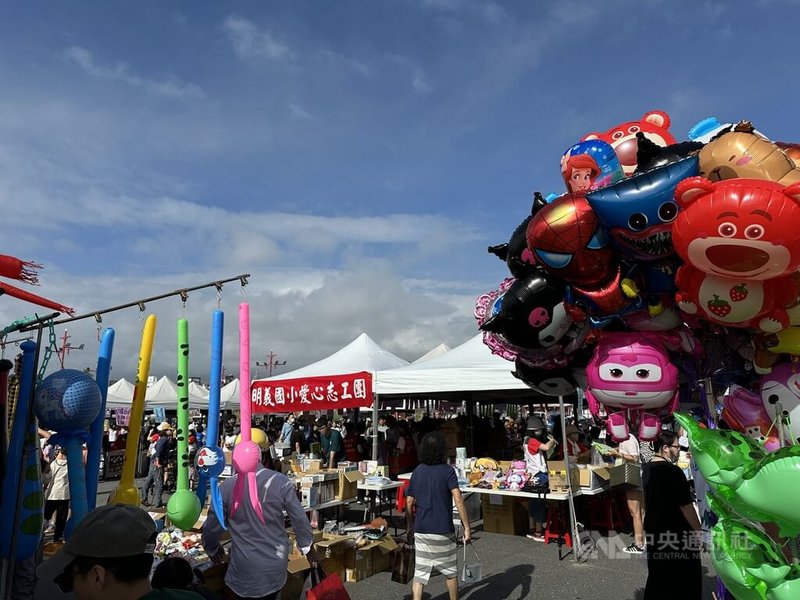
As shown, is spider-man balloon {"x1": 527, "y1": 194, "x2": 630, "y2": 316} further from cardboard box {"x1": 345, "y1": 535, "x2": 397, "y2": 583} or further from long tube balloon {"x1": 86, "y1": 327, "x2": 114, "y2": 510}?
cardboard box {"x1": 345, "y1": 535, "x2": 397, "y2": 583}

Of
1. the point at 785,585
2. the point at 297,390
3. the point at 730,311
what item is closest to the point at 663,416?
the point at 730,311

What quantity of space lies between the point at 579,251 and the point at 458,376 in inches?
236

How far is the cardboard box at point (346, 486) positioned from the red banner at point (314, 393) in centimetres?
207

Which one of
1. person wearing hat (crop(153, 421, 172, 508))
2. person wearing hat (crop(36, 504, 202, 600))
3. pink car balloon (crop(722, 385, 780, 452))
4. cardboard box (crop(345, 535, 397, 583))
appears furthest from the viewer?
person wearing hat (crop(153, 421, 172, 508))

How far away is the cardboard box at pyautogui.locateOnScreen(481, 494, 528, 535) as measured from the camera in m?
7.56

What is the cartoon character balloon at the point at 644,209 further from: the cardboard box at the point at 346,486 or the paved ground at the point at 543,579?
the cardboard box at the point at 346,486

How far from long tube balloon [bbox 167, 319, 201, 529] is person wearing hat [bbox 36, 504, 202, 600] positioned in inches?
78.0

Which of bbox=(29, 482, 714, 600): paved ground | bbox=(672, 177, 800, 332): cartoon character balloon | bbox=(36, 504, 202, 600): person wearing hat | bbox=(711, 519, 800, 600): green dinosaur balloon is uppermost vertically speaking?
bbox=(672, 177, 800, 332): cartoon character balloon

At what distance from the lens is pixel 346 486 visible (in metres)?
7.42

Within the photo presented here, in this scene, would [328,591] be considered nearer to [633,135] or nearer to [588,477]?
[633,135]

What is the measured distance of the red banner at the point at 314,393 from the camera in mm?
9609

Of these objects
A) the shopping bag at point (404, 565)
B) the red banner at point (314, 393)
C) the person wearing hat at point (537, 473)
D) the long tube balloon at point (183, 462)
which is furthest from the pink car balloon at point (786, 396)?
the red banner at point (314, 393)

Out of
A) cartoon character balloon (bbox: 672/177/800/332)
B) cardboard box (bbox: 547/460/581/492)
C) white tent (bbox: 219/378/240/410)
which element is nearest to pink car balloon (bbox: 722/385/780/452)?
cartoon character balloon (bbox: 672/177/800/332)

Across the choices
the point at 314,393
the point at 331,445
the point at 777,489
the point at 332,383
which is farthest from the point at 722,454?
the point at 331,445
